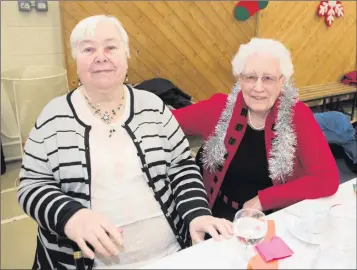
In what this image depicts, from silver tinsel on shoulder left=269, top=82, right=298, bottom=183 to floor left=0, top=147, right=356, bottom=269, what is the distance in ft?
2.23

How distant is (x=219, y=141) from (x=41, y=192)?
795 mm

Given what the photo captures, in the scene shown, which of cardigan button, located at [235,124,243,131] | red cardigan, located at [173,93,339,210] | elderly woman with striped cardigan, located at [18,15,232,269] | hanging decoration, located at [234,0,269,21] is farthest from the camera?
hanging decoration, located at [234,0,269,21]

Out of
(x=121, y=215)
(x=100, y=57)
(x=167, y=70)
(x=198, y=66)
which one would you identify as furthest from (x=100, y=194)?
(x=198, y=66)

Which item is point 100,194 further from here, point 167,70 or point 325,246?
point 167,70

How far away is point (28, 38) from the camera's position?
3.22 meters

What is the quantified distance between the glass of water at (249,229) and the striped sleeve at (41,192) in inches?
19.3

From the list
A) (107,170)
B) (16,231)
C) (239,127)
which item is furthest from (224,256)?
(16,231)

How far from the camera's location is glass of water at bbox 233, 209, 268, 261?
1.07m

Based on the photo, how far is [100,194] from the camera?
4.25 feet

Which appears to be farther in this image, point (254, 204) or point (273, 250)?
point (254, 204)

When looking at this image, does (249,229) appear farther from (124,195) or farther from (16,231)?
(16,231)

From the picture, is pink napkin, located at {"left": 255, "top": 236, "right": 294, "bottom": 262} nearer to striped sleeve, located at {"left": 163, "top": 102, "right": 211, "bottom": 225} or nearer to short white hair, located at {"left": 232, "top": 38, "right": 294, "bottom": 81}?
striped sleeve, located at {"left": 163, "top": 102, "right": 211, "bottom": 225}

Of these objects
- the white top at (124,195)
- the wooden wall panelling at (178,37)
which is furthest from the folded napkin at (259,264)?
the wooden wall panelling at (178,37)

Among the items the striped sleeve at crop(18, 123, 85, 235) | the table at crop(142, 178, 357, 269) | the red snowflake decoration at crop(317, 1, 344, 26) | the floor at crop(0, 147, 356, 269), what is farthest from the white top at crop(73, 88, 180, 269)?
the red snowflake decoration at crop(317, 1, 344, 26)
